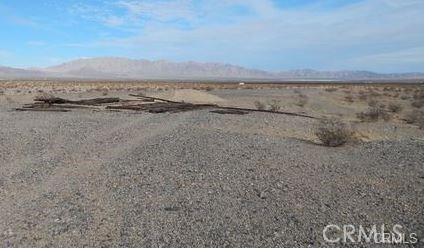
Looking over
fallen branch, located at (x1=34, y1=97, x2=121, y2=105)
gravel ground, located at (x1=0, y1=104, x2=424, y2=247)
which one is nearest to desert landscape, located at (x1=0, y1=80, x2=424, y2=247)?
gravel ground, located at (x1=0, y1=104, x2=424, y2=247)

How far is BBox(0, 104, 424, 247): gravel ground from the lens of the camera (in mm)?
7066

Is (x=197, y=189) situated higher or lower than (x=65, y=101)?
higher

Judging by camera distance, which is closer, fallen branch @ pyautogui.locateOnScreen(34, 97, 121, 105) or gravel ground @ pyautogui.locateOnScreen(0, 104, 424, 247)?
gravel ground @ pyautogui.locateOnScreen(0, 104, 424, 247)

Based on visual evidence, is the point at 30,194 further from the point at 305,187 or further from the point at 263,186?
the point at 305,187

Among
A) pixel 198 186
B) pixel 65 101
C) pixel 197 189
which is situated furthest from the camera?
pixel 65 101

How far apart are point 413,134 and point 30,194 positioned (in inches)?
612

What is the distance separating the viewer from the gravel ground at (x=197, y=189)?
707 centimetres

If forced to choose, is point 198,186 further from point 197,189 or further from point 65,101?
point 65,101

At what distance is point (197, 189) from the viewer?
9.29 metres

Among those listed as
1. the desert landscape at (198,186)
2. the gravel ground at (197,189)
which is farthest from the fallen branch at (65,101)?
the gravel ground at (197,189)

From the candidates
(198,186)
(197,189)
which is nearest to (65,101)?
(198,186)

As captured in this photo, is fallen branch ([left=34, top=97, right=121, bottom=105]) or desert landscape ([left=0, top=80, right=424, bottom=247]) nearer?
desert landscape ([left=0, top=80, right=424, bottom=247])

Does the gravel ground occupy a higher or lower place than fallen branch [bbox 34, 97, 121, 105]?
higher

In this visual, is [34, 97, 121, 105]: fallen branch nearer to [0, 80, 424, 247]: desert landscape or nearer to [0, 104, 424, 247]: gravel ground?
[0, 80, 424, 247]: desert landscape
